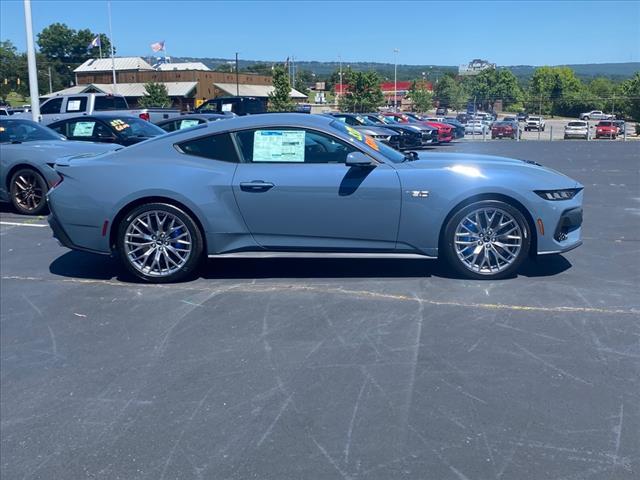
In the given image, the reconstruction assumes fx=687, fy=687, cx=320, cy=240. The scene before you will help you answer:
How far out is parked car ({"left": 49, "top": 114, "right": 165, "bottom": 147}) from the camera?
495 inches

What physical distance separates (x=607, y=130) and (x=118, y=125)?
3550 centimetres

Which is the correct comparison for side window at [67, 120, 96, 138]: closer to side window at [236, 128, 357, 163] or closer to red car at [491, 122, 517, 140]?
side window at [236, 128, 357, 163]

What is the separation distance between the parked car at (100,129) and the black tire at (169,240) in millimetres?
7002

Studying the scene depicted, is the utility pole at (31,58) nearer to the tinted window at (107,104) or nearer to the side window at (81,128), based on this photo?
the tinted window at (107,104)

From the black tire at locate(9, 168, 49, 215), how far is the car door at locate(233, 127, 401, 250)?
15.7 ft

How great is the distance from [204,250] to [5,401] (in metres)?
2.28

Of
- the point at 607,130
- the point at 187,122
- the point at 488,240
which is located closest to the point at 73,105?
the point at 187,122

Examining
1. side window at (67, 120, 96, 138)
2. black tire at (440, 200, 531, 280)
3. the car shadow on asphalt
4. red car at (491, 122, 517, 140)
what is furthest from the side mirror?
red car at (491, 122, 517, 140)

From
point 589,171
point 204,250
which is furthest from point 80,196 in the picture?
point 589,171

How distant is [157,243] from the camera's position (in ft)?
19.3

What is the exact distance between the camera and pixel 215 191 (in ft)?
18.9

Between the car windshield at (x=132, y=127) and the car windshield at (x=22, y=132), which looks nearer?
the car windshield at (x=22, y=132)

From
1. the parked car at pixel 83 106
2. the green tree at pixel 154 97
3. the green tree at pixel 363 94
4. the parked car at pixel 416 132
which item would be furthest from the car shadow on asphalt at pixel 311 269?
the green tree at pixel 154 97

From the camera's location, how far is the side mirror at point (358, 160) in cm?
555
